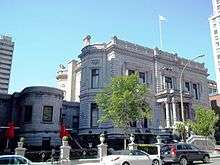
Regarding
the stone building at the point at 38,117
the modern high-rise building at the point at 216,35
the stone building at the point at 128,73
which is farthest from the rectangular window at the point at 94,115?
the modern high-rise building at the point at 216,35

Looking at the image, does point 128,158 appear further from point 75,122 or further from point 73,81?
point 73,81

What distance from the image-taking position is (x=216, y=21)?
12206cm

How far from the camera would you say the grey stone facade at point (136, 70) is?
39562 millimetres

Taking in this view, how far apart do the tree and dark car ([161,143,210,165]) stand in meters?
8.38

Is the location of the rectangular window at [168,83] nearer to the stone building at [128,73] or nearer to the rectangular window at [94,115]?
the stone building at [128,73]

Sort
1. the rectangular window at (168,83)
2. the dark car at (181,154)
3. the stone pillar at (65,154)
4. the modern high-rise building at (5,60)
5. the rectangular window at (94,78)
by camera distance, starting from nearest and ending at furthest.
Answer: the dark car at (181,154)
the stone pillar at (65,154)
the rectangular window at (94,78)
the rectangular window at (168,83)
the modern high-rise building at (5,60)

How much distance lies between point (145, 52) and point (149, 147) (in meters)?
18.5

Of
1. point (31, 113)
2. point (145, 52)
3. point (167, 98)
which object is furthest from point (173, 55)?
point (31, 113)

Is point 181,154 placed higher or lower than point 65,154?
higher

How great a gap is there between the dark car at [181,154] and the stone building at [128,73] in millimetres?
14811

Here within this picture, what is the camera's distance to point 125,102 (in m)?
29.8

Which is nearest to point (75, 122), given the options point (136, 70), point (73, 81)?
point (73, 81)

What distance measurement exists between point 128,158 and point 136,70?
2473 centimetres

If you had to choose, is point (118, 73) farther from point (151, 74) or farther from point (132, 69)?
point (151, 74)
